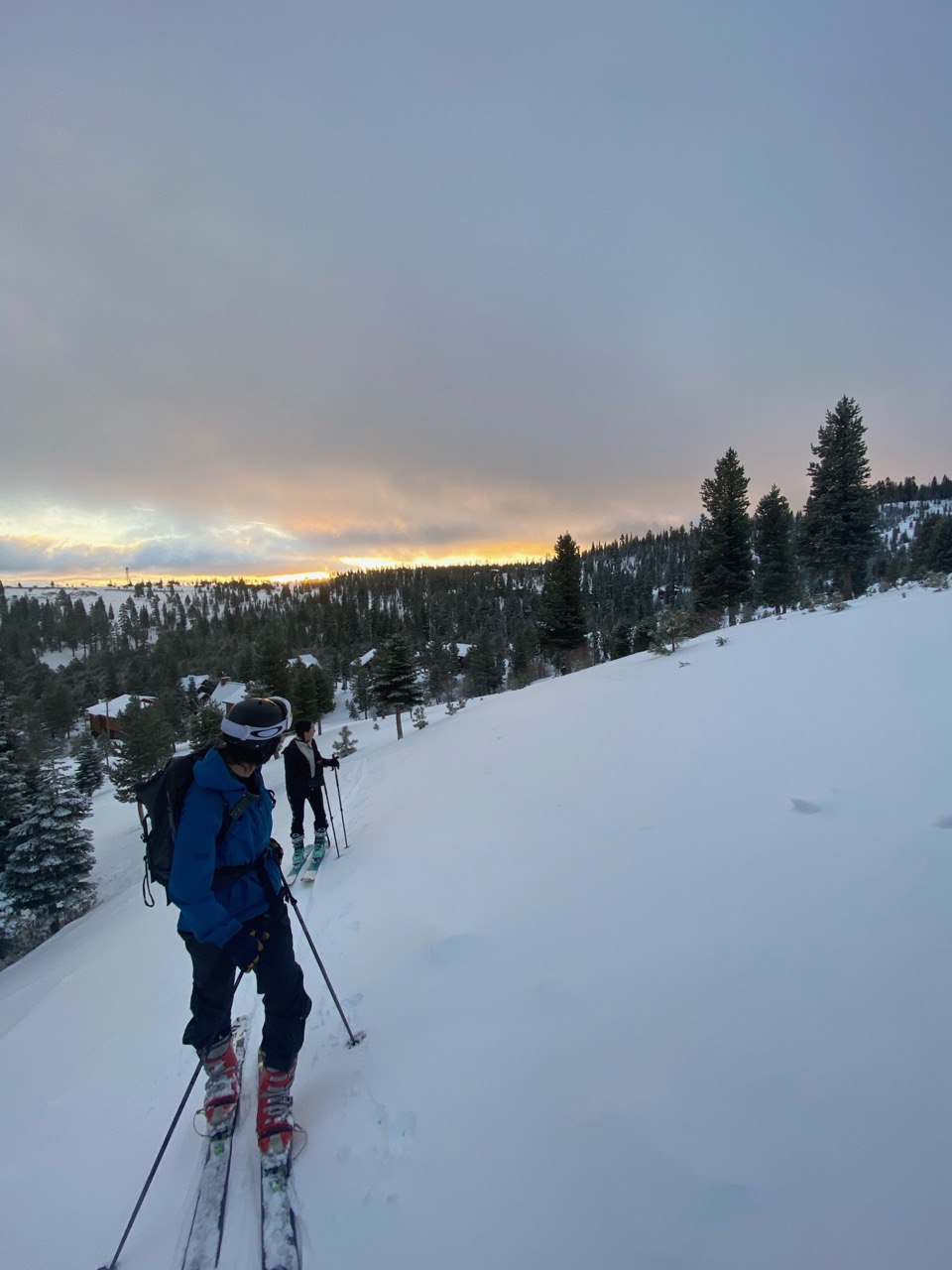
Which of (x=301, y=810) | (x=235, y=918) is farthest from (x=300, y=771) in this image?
(x=235, y=918)

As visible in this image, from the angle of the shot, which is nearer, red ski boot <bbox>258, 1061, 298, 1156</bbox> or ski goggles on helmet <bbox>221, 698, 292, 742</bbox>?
red ski boot <bbox>258, 1061, 298, 1156</bbox>

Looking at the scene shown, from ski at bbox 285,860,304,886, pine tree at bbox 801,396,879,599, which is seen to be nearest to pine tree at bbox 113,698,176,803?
ski at bbox 285,860,304,886

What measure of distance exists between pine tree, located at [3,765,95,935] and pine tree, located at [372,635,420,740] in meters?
13.7

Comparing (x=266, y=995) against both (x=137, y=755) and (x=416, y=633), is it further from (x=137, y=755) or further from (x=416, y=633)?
(x=416, y=633)

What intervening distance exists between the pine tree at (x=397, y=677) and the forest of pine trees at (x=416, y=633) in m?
0.08

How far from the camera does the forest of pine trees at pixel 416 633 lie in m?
18.5

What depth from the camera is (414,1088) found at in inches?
111

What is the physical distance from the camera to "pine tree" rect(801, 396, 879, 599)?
26047mm

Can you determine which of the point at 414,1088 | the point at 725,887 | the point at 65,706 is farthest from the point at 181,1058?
the point at 65,706

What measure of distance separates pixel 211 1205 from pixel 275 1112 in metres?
0.42

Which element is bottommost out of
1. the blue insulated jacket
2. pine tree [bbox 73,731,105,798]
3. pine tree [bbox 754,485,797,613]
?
pine tree [bbox 73,731,105,798]

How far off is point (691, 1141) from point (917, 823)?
327 cm

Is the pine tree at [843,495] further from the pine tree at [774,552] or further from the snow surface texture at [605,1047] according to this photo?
the snow surface texture at [605,1047]

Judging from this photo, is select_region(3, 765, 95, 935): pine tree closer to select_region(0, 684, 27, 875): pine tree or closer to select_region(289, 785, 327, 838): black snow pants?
select_region(0, 684, 27, 875): pine tree
